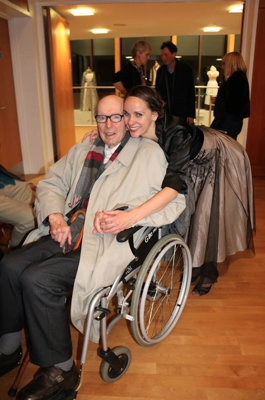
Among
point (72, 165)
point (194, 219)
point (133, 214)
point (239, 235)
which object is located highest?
point (72, 165)

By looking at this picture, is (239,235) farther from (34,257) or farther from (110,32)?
(110,32)

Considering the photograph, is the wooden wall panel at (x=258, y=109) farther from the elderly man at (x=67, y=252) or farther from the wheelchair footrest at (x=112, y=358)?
the wheelchair footrest at (x=112, y=358)

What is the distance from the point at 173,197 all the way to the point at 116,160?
0.29 meters

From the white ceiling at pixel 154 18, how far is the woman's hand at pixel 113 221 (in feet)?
12.0

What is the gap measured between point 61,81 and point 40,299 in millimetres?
3711

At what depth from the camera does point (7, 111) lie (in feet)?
12.2

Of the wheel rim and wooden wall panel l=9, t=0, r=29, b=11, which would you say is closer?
the wheel rim

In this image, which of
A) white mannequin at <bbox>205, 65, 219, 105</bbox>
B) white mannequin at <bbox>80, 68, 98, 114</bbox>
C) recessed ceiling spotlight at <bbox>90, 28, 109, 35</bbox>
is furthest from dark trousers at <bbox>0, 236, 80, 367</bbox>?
white mannequin at <bbox>80, 68, 98, 114</bbox>

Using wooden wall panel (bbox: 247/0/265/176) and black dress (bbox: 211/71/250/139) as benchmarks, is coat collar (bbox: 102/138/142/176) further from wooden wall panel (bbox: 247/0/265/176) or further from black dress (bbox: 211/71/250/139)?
wooden wall panel (bbox: 247/0/265/176)

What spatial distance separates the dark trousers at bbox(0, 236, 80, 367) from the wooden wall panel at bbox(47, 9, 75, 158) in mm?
3241

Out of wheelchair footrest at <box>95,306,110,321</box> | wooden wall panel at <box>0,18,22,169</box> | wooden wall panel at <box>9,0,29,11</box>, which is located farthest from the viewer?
wooden wall panel at <box>0,18,22,169</box>

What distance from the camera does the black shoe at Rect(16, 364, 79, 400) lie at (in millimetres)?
1144

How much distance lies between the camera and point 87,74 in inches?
320

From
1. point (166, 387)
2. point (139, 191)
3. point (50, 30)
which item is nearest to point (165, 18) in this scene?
point (50, 30)
